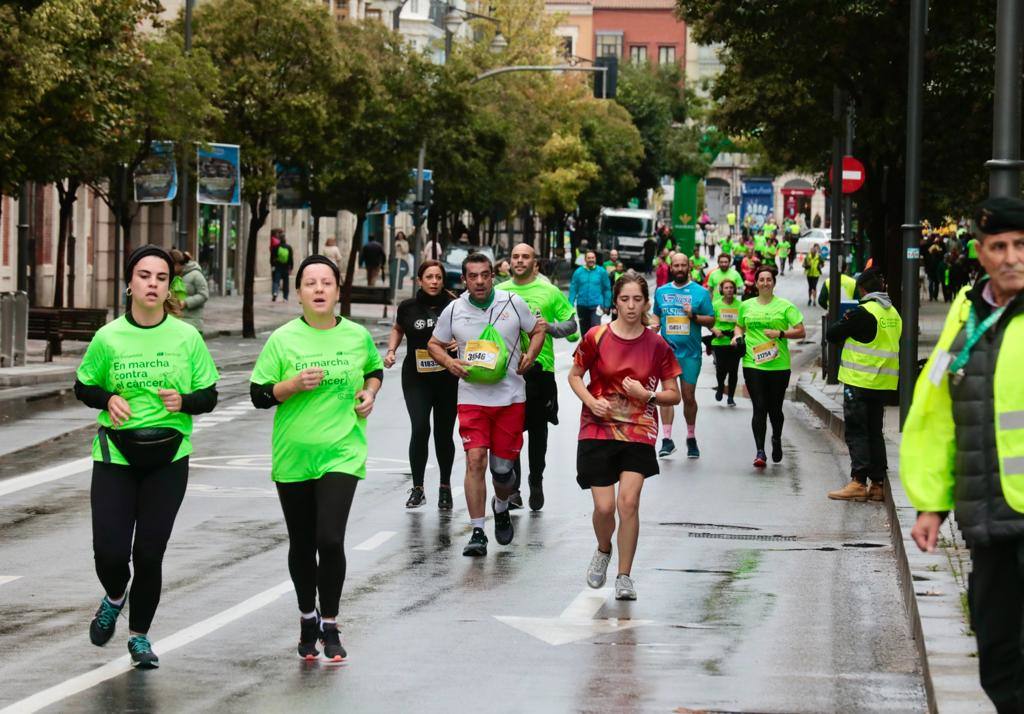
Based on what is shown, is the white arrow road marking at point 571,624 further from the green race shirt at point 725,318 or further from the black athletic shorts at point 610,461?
the green race shirt at point 725,318

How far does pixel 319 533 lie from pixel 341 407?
53 centimetres

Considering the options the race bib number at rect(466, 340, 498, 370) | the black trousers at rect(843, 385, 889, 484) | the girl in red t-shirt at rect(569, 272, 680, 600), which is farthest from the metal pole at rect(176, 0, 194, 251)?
the girl in red t-shirt at rect(569, 272, 680, 600)

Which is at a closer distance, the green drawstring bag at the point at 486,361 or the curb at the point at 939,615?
the curb at the point at 939,615

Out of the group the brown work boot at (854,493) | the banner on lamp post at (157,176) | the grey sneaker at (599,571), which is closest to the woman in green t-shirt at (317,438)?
the grey sneaker at (599,571)

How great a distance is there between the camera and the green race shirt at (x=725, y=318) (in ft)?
74.1

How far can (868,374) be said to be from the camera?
15.1 metres

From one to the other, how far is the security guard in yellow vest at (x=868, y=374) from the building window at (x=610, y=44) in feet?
446

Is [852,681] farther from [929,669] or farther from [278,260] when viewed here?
[278,260]

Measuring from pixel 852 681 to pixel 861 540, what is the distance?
491cm

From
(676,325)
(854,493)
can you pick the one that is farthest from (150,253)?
(676,325)

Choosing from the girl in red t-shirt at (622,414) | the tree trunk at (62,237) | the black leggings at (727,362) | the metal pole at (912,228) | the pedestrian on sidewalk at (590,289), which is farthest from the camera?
the tree trunk at (62,237)

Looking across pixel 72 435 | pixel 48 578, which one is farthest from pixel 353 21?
pixel 48 578

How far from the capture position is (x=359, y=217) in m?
47.4

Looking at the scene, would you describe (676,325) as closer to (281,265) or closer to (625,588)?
(625,588)
